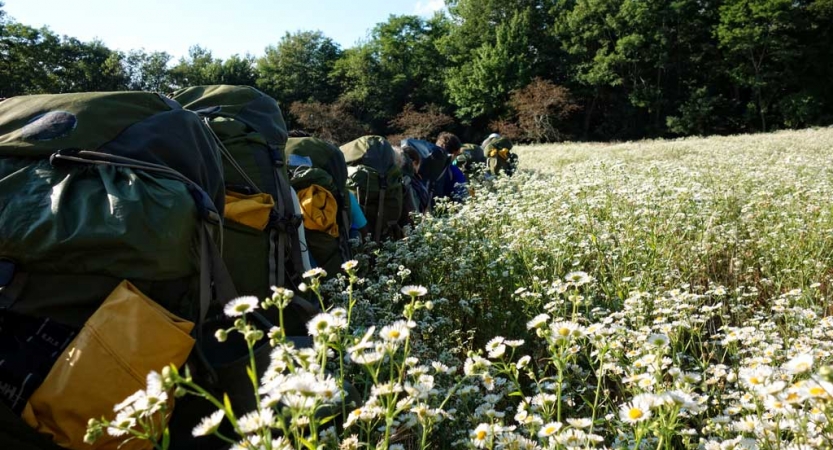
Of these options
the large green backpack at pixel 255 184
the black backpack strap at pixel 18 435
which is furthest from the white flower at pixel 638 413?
the large green backpack at pixel 255 184

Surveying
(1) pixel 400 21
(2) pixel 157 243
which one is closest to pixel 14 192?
(2) pixel 157 243

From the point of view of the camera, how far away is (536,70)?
46.6 meters

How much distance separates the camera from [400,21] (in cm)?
5644

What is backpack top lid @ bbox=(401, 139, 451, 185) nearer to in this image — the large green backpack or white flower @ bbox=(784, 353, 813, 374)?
the large green backpack

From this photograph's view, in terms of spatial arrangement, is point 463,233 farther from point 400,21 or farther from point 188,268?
point 400,21

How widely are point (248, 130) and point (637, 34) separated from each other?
44681mm

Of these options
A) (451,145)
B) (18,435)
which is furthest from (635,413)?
(451,145)

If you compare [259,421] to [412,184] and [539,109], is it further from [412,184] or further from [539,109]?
[539,109]

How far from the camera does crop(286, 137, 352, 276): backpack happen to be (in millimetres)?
3709

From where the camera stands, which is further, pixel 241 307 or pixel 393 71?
pixel 393 71

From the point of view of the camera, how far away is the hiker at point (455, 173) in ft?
24.7

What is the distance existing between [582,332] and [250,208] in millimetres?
1955

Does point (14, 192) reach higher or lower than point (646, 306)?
higher

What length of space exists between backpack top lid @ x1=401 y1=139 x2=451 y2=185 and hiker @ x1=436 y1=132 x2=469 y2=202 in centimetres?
34
